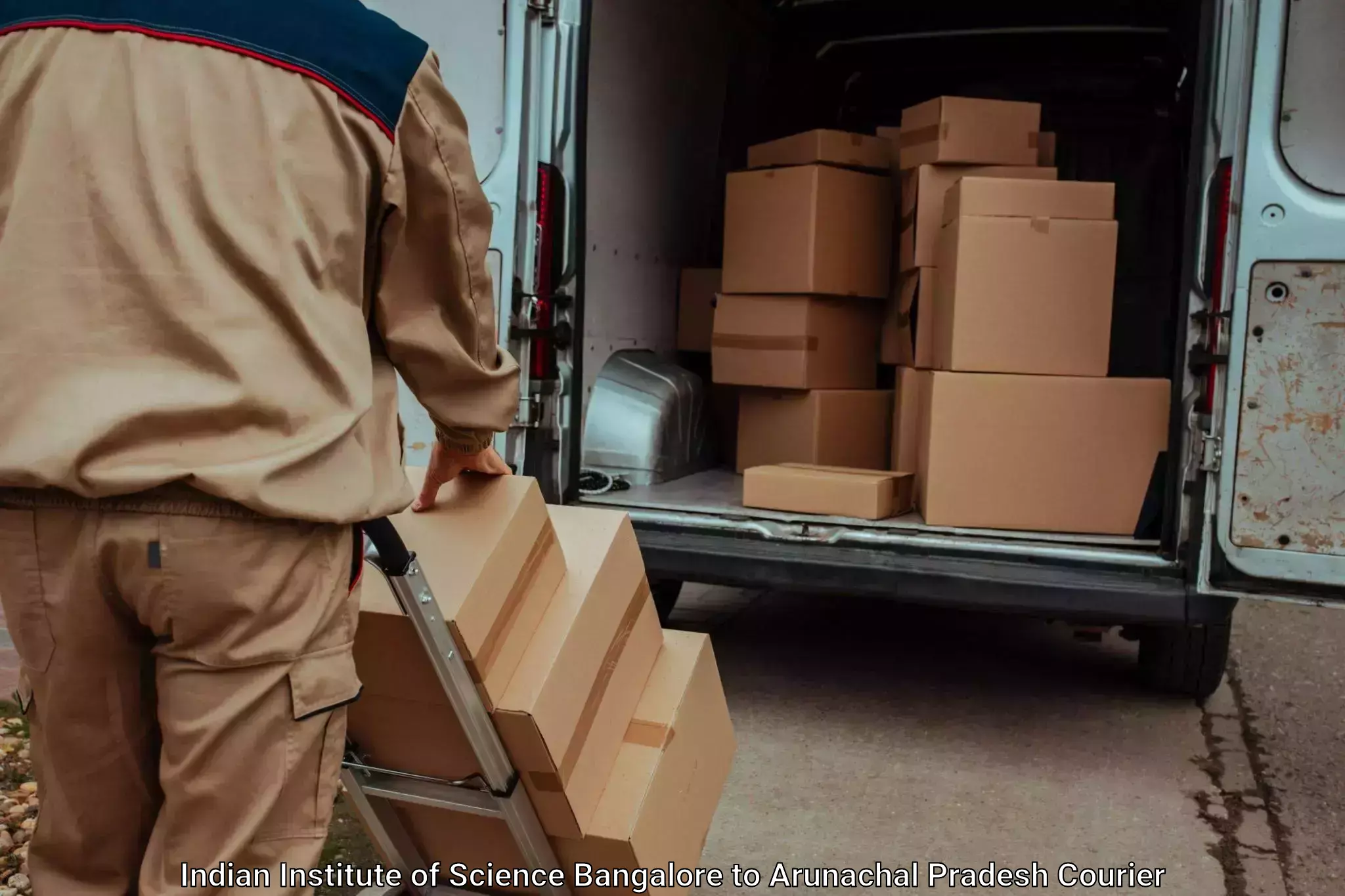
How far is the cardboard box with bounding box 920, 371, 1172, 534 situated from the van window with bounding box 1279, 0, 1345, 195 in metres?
0.76

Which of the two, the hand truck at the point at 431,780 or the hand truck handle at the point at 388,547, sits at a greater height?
the hand truck handle at the point at 388,547

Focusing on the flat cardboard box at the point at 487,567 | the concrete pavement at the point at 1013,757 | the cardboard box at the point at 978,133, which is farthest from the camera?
the cardboard box at the point at 978,133

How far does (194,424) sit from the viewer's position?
124cm

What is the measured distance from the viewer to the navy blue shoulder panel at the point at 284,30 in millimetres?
1278

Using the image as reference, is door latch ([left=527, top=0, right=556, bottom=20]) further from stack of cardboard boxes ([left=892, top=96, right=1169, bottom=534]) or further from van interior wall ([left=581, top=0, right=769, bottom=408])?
stack of cardboard boxes ([left=892, top=96, right=1169, bottom=534])

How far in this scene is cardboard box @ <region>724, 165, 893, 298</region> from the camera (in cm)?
408

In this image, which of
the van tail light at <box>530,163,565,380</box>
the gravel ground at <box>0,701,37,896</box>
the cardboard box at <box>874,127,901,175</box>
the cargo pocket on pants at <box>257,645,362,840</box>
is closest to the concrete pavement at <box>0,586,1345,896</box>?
the gravel ground at <box>0,701,37,896</box>

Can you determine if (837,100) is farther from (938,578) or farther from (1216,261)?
(938,578)

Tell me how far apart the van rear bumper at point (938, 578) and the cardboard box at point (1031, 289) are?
649 millimetres

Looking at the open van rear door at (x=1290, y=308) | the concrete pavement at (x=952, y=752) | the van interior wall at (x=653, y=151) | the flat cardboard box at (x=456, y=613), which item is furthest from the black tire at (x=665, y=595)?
the flat cardboard box at (x=456, y=613)

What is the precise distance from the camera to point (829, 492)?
11.3ft

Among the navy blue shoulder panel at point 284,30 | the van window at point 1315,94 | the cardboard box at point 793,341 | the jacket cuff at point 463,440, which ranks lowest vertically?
the jacket cuff at point 463,440

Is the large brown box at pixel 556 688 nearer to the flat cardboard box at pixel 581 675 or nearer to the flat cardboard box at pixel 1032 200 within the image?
the flat cardboard box at pixel 581 675

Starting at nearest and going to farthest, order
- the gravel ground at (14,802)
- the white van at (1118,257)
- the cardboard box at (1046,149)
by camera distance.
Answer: the gravel ground at (14,802) → the white van at (1118,257) → the cardboard box at (1046,149)
